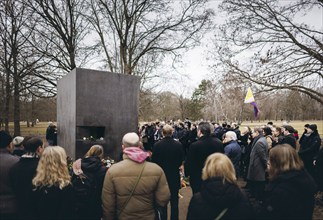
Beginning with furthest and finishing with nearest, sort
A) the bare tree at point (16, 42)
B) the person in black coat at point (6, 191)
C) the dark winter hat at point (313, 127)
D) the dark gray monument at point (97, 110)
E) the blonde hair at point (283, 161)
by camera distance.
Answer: the bare tree at point (16, 42) → the dark gray monument at point (97, 110) → the dark winter hat at point (313, 127) → the person in black coat at point (6, 191) → the blonde hair at point (283, 161)

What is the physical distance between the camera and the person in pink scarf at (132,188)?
301 cm

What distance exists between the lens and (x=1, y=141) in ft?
11.4

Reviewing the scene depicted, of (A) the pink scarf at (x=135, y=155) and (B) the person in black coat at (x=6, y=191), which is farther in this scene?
(B) the person in black coat at (x=6, y=191)

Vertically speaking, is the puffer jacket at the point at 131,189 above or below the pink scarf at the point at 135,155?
below

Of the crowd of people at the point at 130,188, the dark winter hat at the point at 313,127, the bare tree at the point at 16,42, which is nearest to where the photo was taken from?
the crowd of people at the point at 130,188

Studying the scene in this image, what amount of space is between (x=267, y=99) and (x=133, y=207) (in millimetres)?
8780

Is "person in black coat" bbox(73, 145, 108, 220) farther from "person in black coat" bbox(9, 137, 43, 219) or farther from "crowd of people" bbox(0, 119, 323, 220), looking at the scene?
"person in black coat" bbox(9, 137, 43, 219)

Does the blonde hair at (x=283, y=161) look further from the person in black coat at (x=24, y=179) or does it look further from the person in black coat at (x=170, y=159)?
the person in black coat at (x=24, y=179)

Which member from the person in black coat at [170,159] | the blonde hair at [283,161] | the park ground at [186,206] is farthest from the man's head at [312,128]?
the blonde hair at [283,161]

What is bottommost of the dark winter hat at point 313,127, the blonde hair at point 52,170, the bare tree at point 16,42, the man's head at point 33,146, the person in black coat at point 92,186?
the person in black coat at point 92,186

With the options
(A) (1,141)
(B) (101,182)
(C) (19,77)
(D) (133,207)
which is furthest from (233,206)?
(C) (19,77)

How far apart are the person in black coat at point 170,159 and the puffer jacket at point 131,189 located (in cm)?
162

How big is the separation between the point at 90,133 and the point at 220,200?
6.61m

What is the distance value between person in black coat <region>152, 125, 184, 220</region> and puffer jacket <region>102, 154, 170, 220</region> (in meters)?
1.62
